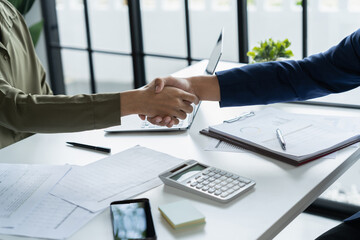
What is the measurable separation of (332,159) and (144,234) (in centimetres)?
58

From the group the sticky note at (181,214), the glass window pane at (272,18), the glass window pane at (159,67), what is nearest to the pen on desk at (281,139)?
the sticky note at (181,214)

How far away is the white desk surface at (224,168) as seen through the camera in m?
0.97

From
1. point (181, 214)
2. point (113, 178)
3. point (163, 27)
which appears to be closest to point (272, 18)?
point (163, 27)

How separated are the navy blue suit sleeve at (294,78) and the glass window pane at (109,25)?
253 cm

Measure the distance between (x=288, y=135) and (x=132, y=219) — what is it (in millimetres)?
588

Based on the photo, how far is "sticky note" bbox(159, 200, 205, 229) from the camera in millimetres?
968

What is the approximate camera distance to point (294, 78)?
5.09 ft

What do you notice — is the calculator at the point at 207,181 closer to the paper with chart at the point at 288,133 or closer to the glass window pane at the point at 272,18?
the paper with chart at the point at 288,133

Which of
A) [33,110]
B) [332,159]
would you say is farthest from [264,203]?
[33,110]

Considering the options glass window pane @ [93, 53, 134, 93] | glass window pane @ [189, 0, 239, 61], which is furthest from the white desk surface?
glass window pane @ [93, 53, 134, 93]

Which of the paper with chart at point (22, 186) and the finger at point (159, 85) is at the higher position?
the finger at point (159, 85)

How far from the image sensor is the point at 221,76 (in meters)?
1.54

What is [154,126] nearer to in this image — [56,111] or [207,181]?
A: [56,111]

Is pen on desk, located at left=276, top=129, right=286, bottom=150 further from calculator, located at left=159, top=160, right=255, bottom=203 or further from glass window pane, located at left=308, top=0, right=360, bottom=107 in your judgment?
Result: glass window pane, located at left=308, top=0, right=360, bottom=107
